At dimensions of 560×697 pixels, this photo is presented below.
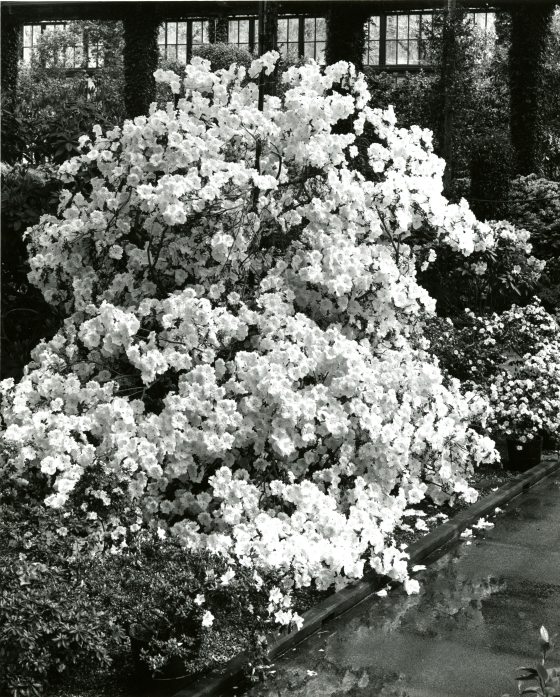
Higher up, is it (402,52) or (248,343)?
(402,52)

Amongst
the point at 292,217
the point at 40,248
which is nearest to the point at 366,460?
the point at 292,217

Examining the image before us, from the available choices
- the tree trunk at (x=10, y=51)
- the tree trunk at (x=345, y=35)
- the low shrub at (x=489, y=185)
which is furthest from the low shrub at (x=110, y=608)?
the tree trunk at (x=10, y=51)

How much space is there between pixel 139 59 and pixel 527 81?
10.9 meters

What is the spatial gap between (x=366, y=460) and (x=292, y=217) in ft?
6.35

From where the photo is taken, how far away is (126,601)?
15.7 ft

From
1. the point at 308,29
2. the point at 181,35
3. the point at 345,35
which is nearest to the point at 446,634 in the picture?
the point at 345,35

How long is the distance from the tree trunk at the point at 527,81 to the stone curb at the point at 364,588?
16999mm

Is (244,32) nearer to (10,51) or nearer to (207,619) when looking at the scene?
(10,51)

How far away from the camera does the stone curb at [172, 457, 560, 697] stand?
16.0 feet

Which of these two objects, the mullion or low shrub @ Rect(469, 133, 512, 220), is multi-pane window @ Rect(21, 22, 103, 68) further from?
low shrub @ Rect(469, 133, 512, 220)

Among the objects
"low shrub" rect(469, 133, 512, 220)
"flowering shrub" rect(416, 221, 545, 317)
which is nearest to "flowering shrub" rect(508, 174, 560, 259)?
"low shrub" rect(469, 133, 512, 220)

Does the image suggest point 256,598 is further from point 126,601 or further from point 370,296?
point 370,296

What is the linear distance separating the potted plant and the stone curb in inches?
10.1

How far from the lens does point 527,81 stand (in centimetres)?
2662
